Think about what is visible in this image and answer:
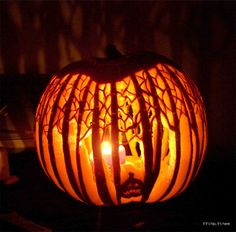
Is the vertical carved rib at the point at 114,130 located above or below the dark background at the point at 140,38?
below

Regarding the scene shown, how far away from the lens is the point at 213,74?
999mm

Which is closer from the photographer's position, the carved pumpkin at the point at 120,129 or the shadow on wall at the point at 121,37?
the carved pumpkin at the point at 120,129

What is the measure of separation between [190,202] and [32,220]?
38cm

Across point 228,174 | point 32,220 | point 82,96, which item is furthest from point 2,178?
point 228,174

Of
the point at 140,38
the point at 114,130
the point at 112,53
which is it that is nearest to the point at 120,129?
the point at 114,130

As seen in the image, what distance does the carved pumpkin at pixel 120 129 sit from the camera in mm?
550

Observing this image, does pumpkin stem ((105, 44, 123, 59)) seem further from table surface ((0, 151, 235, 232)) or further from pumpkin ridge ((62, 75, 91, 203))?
table surface ((0, 151, 235, 232))

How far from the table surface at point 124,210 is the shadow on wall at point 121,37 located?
29cm

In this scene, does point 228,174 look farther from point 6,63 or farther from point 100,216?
point 6,63

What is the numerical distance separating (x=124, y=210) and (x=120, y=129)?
257 millimetres

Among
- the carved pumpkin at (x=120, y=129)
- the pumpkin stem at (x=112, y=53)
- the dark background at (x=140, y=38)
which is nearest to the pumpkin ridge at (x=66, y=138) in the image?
the carved pumpkin at (x=120, y=129)

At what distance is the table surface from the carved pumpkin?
0.11m

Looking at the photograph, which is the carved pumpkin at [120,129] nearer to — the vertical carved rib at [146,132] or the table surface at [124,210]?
the vertical carved rib at [146,132]

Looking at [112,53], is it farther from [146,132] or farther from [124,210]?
[124,210]
